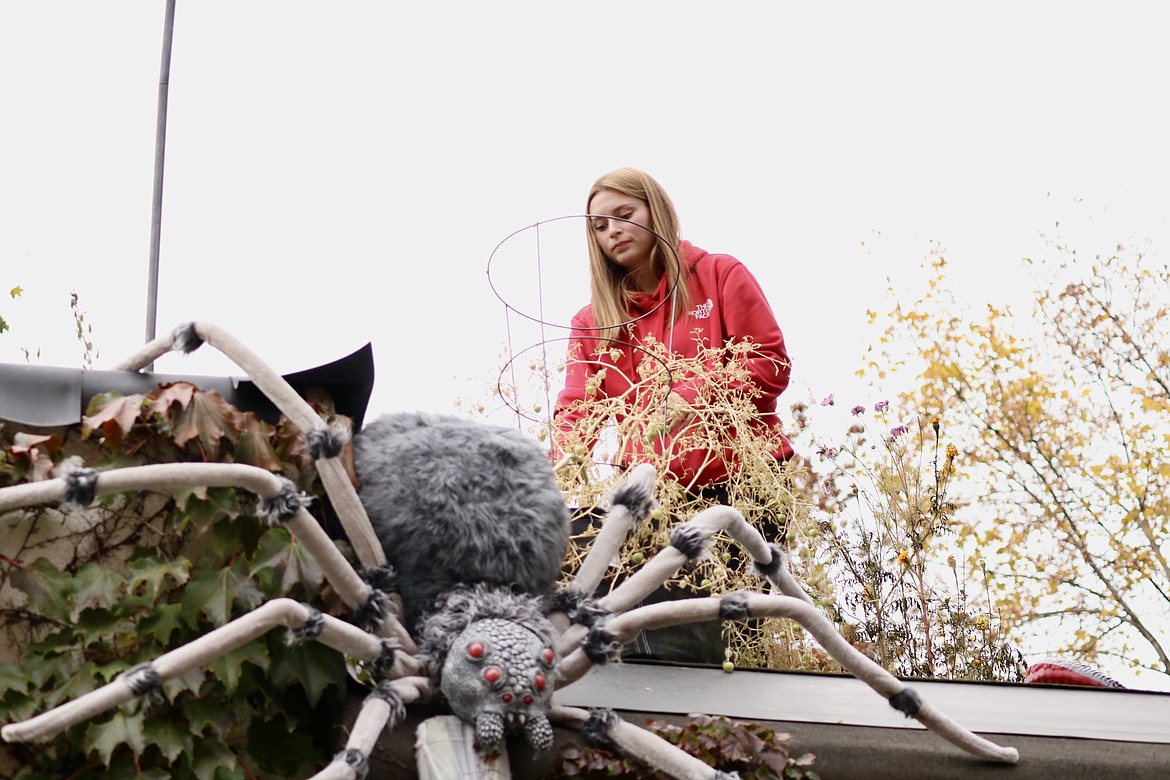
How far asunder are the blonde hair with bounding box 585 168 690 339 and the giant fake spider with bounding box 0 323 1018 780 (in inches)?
43.8

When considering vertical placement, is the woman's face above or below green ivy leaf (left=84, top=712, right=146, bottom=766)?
above

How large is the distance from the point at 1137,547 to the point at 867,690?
3936 mm

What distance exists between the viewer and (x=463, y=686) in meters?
2.37

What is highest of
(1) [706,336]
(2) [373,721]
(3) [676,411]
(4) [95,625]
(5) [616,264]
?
(5) [616,264]

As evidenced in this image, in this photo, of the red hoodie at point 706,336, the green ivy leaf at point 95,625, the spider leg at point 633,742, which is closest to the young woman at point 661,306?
the red hoodie at point 706,336

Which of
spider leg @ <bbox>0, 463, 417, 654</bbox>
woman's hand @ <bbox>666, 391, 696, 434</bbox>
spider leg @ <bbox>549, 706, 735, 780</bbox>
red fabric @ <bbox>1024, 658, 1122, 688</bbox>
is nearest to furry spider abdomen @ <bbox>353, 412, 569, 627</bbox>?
spider leg @ <bbox>0, 463, 417, 654</bbox>

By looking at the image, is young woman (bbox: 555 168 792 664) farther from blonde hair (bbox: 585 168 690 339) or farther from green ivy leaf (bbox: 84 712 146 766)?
green ivy leaf (bbox: 84 712 146 766)

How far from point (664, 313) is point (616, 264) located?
20 cm

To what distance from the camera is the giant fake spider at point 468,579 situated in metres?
2.32

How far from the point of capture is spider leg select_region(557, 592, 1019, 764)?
2.53 meters

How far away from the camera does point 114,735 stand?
223cm

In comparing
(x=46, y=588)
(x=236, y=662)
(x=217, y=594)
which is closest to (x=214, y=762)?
(x=236, y=662)

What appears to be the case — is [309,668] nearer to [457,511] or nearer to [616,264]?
[457,511]

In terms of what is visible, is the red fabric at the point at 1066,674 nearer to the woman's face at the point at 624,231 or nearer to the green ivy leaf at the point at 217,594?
the woman's face at the point at 624,231
